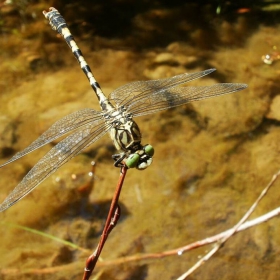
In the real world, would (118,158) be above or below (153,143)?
above

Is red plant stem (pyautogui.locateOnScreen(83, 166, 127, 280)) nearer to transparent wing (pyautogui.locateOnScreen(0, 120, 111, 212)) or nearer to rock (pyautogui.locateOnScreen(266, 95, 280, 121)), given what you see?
transparent wing (pyautogui.locateOnScreen(0, 120, 111, 212))

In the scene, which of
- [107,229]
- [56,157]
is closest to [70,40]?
[56,157]

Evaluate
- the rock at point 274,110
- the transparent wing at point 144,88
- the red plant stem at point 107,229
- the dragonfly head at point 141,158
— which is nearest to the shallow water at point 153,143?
the rock at point 274,110

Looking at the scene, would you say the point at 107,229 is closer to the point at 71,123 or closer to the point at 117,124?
the point at 117,124

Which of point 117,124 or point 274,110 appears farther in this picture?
point 274,110

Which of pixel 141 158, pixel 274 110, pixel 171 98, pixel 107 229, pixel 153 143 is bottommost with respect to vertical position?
pixel 274 110

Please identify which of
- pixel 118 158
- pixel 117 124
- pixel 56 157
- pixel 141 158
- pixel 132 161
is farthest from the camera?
pixel 117 124

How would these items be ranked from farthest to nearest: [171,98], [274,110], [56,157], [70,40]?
1. [274,110]
2. [70,40]
3. [171,98]
4. [56,157]
